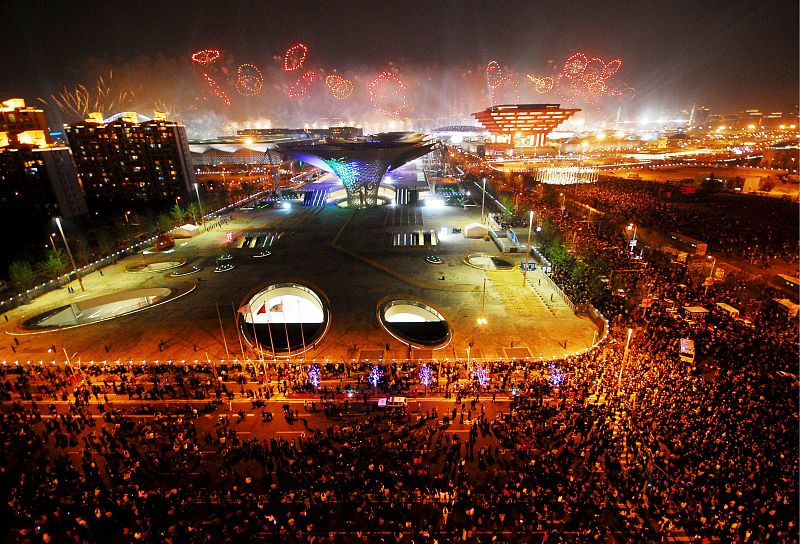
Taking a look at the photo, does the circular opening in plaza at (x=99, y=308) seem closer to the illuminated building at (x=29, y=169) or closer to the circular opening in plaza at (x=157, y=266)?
the circular opening in plaza at (x=157, y=266)

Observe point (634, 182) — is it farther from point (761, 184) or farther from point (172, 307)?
point (172, 307)

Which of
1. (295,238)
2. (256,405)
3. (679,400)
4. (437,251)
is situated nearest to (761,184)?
(437,251)

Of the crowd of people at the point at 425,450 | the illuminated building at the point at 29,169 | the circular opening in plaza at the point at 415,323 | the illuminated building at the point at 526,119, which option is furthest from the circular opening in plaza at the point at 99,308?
the illuminated building at the point at 526,119

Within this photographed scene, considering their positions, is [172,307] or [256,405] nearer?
[256,405]

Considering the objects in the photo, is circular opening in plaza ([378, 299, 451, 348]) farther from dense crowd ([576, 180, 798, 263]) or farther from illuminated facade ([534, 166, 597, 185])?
illuminated facade ([534, 166, 597, 185])

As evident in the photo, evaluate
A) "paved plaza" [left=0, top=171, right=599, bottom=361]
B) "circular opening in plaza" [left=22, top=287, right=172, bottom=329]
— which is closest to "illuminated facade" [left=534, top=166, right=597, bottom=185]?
"paved plaza" [left=0, top=171, right=599, bottom=361]

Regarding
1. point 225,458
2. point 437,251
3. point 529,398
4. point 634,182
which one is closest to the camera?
point 225,458
